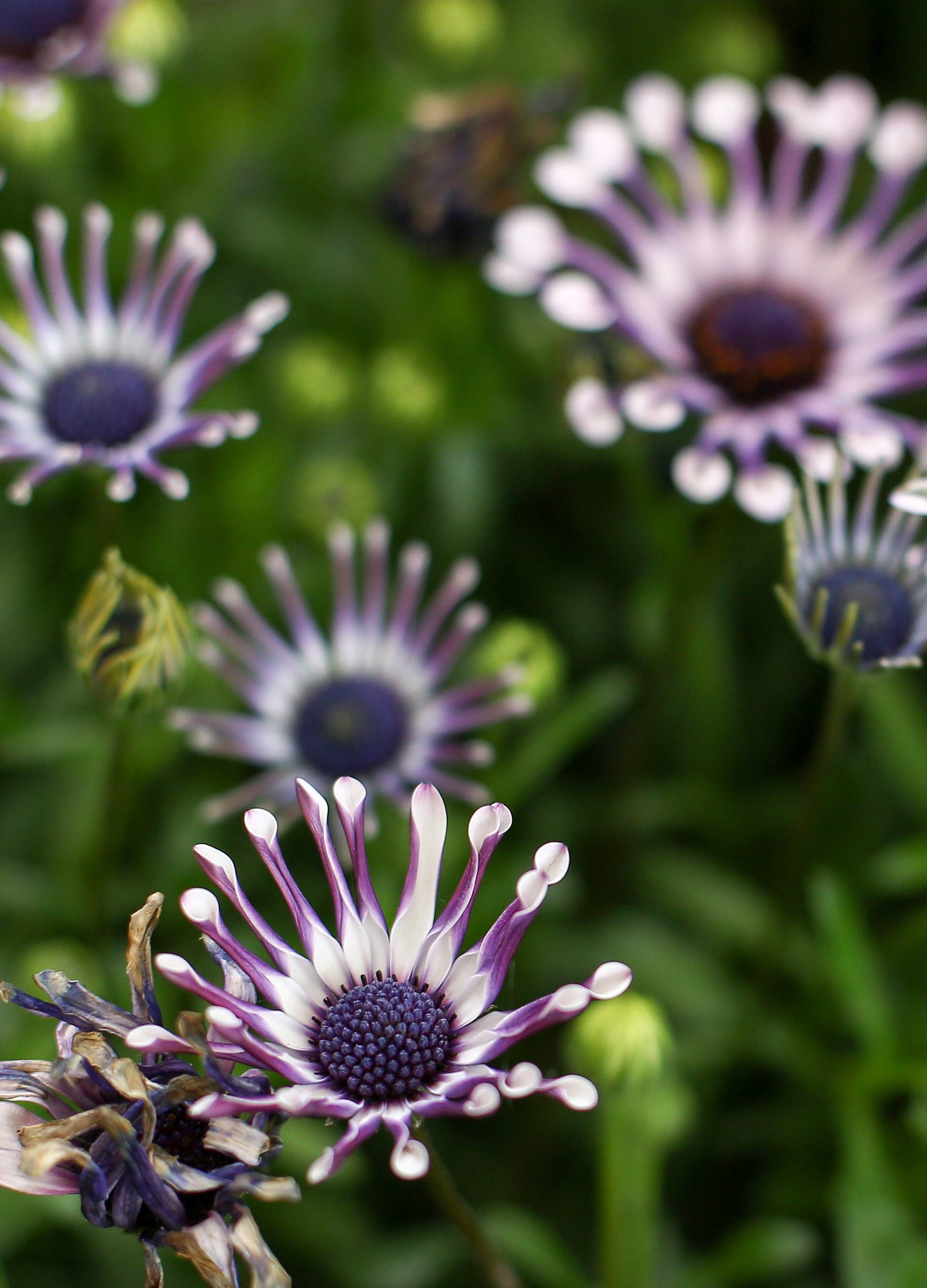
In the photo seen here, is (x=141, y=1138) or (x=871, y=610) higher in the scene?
(x=871, y=610)

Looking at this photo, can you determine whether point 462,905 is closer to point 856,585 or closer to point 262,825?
point 262,825

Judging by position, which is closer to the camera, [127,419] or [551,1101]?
[127,419]

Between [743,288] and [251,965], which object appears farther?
[743,288]

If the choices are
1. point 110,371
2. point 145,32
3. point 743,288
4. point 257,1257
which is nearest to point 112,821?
point 110,371

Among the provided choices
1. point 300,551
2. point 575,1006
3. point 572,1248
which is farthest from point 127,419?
point 572,1248

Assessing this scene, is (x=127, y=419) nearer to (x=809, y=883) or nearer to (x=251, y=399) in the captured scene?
(x=251, y=399)

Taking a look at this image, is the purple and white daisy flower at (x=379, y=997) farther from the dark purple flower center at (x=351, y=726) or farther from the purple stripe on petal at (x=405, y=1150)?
the dark purple flower center at (x=351, y=726)
